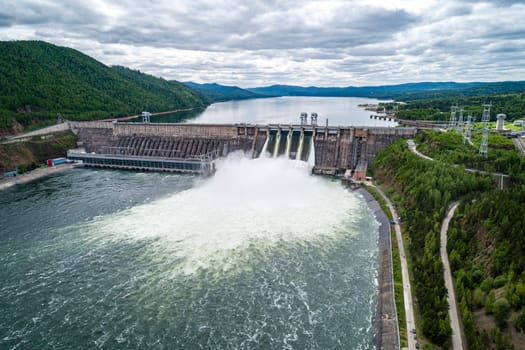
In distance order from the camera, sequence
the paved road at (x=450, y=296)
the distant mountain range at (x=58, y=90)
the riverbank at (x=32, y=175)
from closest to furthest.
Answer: the paved road at (x=450, y=296) → the riverbank at (x=32, y=175) → the distant mountain range at (x=58, y=90)

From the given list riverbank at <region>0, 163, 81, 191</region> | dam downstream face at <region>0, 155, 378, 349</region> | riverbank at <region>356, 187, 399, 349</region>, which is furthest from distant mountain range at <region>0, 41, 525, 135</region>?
riverbank at <region>356, 187, 399, 349</region>

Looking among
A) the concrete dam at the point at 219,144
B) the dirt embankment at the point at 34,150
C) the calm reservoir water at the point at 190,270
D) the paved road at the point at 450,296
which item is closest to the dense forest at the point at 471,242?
the paved road at the point at 450,296

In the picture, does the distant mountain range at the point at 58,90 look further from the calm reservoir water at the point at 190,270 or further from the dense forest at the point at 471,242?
the dense forest at the point at 471,242

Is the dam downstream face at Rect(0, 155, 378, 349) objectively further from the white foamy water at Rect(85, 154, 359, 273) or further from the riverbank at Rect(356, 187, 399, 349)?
the riverbank at Rect(356, 187, 399, 349)

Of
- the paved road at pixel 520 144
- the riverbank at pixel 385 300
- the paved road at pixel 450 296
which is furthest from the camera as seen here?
the paved road at pixel 520 144

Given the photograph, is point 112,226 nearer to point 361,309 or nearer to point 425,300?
point 361,309

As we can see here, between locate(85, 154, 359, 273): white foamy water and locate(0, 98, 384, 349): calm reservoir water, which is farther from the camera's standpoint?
locate(85, 154, 359, 273): white foamy water

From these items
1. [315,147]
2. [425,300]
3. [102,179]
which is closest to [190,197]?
[102,179]
